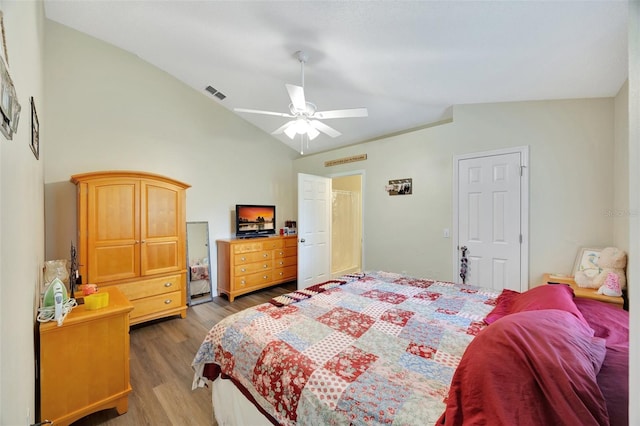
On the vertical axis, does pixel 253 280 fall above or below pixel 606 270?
below

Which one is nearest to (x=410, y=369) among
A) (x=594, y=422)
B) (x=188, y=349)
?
(x=594, y=422)

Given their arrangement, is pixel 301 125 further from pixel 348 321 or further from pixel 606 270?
pixel 606 270

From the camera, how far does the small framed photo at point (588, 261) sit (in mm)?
2276

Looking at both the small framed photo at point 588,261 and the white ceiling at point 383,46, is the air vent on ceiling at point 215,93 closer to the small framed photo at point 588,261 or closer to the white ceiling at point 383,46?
the white ceiling at point 383,46

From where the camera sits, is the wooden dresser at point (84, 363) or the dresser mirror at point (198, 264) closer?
the wooden dresser at point (84, 363)

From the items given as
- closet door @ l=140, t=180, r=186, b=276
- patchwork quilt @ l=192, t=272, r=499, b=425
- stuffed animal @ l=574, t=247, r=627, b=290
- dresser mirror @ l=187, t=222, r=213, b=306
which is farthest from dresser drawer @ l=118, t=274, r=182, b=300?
stuffed animal @ l=574, t=247, r=627, b=290

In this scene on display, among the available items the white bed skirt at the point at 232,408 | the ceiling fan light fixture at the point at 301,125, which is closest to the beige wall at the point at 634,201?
the white bed skirt at the point at 232,408

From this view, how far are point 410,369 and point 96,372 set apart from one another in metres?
1.93

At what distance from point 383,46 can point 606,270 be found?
104 inches

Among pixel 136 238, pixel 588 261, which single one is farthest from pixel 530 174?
pixel 136 238

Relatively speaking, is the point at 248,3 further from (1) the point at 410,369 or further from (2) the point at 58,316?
(1) the point at 410,369

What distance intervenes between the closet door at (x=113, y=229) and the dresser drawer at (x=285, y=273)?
6.77 ft

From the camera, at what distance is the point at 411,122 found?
3.61m

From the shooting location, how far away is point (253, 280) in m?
4.12
